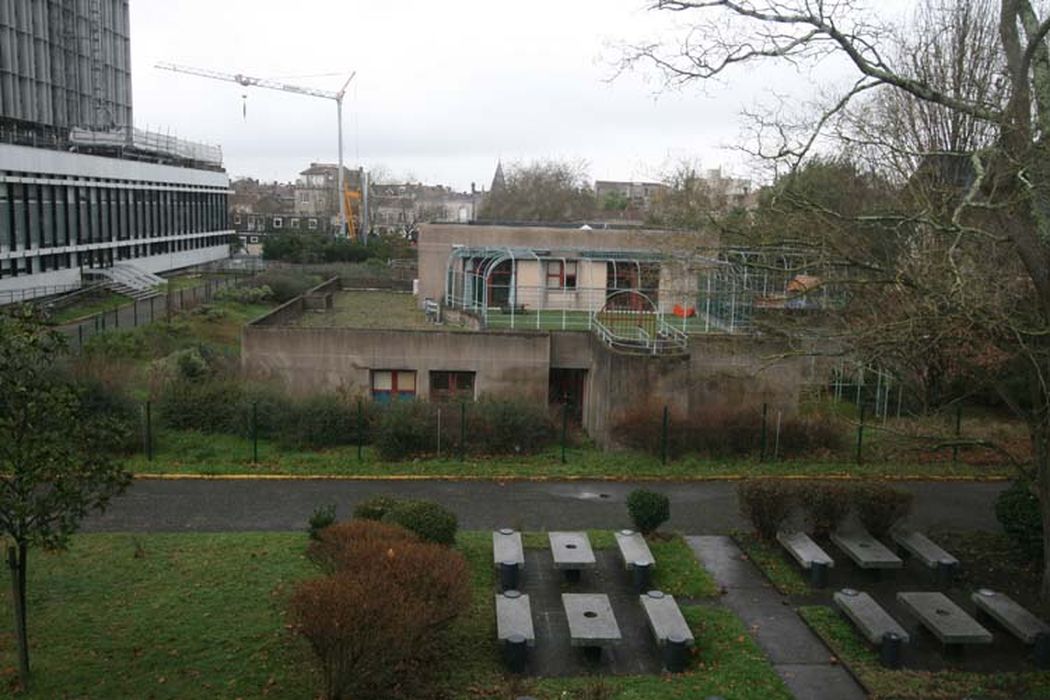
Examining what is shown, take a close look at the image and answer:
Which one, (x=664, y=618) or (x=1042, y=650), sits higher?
(x=664, y=618)

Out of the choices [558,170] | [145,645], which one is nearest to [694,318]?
[145,645]

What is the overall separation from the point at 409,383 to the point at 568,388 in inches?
171

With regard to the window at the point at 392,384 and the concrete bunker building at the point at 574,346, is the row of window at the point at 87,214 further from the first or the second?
the window at the point at 392,384

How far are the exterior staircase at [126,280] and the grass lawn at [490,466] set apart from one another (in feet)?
99.0

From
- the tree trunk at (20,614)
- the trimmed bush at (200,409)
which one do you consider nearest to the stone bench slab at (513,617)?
the tree trunk at (20,614)

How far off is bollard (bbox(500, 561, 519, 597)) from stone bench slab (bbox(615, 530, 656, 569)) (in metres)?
1.54

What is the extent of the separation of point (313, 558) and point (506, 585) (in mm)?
2642

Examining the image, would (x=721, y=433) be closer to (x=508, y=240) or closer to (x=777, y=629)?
(x=777, y=629)

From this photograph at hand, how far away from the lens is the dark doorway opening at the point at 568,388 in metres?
24.6

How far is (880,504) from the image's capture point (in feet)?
44.7

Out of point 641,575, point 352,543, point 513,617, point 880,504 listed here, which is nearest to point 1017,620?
point 880,504

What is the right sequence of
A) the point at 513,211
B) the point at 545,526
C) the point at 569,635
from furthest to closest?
the point at 513,211 → the point at 545,526 → the point at 569,635

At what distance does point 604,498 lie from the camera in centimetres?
1680

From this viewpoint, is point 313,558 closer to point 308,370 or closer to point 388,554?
point 388,554
